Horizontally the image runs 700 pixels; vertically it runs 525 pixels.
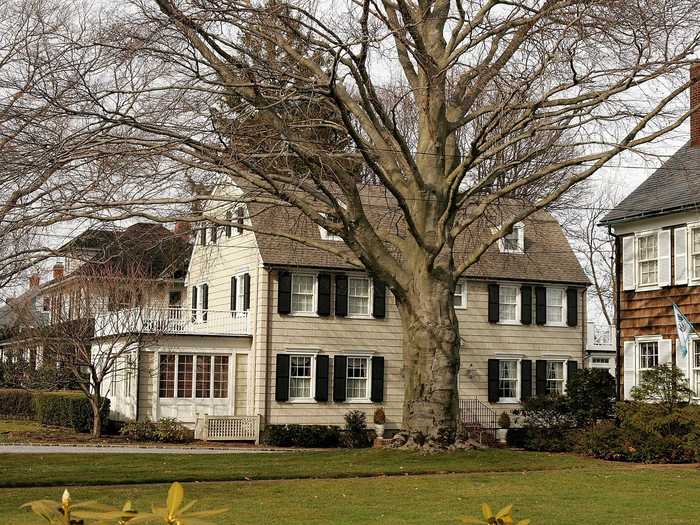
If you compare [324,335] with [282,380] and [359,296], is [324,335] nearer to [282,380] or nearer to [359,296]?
[359,296]

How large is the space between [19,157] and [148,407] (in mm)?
17114

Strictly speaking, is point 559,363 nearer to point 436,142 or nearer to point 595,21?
point 436,142

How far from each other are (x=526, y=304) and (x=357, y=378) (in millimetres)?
7232

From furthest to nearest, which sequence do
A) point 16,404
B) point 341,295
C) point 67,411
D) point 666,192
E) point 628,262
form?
point 16,404
point 67,411
point 341,295
point 628,262
point 666,192

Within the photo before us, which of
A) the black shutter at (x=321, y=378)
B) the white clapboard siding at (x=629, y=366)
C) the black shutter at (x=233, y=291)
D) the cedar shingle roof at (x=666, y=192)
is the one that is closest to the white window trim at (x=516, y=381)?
the black shutter at (x=321, y=378)

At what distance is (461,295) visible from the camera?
38.0 metres

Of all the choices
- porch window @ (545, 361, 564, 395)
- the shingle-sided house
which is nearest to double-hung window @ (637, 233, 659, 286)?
the shingle-sided house

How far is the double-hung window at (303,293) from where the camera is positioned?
115 ft

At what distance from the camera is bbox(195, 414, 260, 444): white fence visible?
32.9 m

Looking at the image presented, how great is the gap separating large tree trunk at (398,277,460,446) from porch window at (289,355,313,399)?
11704 millimetres

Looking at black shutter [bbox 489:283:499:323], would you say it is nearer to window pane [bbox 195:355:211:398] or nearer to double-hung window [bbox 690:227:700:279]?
window pane [bbox 195:355:211:398]

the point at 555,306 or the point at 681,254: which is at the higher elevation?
the point at 681,254

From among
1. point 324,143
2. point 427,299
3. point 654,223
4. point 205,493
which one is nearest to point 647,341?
point 654,223

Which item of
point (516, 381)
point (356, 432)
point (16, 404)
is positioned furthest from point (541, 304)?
point (16, 404)
